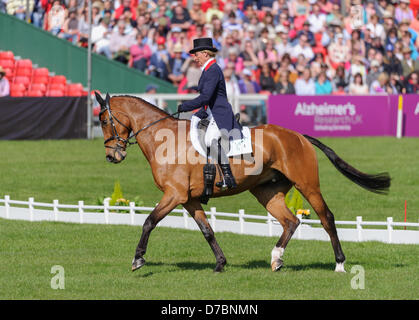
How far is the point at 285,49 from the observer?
33.5 meters

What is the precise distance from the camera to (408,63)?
3397 centimetres

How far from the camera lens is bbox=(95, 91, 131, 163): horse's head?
1231 cm

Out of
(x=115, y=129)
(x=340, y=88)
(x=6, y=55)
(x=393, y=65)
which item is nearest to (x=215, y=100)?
(x=115, y=129)

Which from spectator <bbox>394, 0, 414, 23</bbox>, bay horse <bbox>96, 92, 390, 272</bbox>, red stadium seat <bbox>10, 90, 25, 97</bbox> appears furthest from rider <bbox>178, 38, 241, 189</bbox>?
spectator <bbox>394, 0, 414, 23</bbox>

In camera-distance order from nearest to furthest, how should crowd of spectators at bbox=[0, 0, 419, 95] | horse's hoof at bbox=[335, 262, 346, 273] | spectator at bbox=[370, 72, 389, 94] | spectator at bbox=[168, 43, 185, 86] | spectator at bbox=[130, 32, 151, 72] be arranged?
horse's hoof at bbox=[335, 262, 346, 273]
crowd of spectators at bbox=[0, 0, 419, 95]
spectator at bbox=[168, 43, 185, 86]
spectator at bbox=[130, 32, 151, 72]
spectator at bbox=[370, 72, 389, 94]

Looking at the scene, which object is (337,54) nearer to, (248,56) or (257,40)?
(257,40)

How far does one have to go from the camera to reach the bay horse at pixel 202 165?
11.9 metres

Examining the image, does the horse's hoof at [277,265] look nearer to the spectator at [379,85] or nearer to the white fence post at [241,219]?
the white fence post at [241,219]

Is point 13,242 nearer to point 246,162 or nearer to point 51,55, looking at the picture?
point 246,162

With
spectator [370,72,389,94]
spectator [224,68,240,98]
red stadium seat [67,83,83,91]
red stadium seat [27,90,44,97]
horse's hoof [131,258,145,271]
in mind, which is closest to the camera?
horse's hoof [131,258,145,271]

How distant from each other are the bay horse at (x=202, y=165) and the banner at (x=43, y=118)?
1570cm

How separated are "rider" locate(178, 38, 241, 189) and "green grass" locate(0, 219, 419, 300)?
1.46m

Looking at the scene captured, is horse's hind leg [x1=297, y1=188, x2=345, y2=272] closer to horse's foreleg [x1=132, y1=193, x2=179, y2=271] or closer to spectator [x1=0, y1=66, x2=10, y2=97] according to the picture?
horse's foreleg [x1=132, y1=193, x2=179, y2=271]

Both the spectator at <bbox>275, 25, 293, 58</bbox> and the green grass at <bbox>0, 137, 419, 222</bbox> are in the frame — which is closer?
the green grass at <bbox>0, 137, 419, 222</bbox>
